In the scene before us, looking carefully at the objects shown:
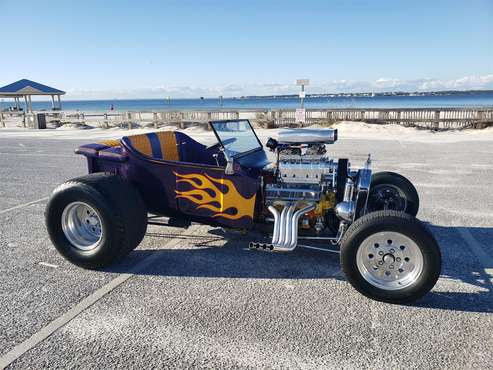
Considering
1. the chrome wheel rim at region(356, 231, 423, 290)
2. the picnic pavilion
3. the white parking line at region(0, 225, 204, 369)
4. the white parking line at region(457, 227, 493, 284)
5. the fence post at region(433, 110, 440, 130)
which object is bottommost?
the white parking line at region(457, 227, 493, 284)

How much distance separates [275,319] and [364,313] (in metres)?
0.73

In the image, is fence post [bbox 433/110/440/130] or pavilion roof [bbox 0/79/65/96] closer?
fence post [bbox 433/110/440/130]

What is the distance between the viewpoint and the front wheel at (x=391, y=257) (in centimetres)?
324

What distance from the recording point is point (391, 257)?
338 cm

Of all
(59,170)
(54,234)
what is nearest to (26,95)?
(59,170)

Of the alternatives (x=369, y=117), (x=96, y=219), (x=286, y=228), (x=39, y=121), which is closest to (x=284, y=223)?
(x=286, y=228)

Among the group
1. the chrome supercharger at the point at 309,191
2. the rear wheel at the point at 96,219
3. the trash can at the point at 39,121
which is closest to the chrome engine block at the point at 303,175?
the chrome supercharger at the point at 309,191

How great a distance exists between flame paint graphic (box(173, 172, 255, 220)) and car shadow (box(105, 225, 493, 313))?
0.54 meters

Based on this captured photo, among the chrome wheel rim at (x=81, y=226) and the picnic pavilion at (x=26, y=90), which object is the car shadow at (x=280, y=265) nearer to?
the chrome wheel rim at (x=81, y=226)

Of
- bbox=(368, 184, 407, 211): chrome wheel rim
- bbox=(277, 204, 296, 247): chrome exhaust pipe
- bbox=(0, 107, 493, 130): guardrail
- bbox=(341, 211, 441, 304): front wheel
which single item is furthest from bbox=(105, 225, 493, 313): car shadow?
bbox=(0, 107, 493, 130): guardrail

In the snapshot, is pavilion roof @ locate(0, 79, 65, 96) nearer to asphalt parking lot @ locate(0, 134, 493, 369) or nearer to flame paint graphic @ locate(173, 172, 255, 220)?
asphalt parking lot @ locate(0, 134, 493, 369)

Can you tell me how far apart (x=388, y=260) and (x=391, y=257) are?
0.12ft

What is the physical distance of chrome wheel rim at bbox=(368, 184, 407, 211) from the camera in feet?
16.0

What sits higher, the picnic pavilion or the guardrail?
the picnic pavilion
